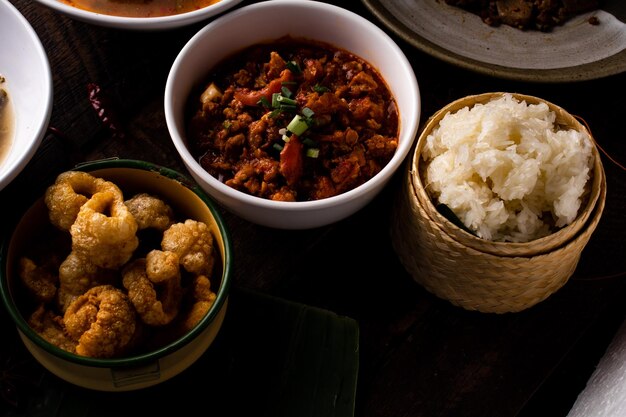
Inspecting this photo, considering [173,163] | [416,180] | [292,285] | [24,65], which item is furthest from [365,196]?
[24,65]

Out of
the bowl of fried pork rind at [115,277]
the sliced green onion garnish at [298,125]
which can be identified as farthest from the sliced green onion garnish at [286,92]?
the bowl of fried pork rind at [115,277]

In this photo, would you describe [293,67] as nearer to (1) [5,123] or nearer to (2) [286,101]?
(2) [286,101]

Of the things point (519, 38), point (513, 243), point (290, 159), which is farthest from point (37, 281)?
point (519, 38)

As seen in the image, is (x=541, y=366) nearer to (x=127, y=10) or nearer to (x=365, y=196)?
(x=365, y=196)

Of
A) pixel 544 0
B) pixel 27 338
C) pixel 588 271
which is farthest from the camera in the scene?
pixel 544 0

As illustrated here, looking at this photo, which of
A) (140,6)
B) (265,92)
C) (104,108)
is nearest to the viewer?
(265,92)

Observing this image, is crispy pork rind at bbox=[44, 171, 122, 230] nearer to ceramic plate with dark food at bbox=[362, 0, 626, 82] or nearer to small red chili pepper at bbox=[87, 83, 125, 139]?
small red chili pepper at bbox=[87, 83, 125, 139]

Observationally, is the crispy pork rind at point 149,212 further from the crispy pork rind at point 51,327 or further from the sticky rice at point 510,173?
the sticky rice at point 510,173
